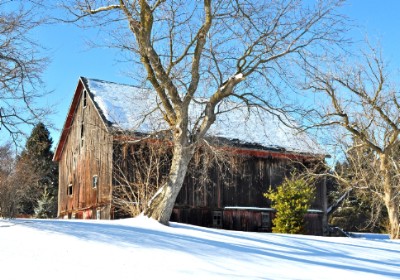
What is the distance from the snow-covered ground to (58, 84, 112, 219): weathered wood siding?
413 inches

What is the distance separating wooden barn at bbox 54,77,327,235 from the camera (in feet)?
75.2

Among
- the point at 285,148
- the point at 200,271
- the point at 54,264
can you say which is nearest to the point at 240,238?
the point at 200,271

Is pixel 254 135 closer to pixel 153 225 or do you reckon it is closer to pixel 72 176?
pixel 72 176

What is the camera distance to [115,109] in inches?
945

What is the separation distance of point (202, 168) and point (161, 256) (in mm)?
15099

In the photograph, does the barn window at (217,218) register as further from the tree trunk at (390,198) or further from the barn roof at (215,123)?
the tree trunk at (390,198)

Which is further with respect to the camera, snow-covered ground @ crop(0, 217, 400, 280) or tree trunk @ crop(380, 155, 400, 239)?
tree trunk @ crop(380, 155, 400, 239)

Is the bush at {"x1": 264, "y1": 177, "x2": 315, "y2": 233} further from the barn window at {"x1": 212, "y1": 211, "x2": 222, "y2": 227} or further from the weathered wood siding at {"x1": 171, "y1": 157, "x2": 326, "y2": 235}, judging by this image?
the barn window at {"x1": 212, "y1": 211, "x2": 222, "y2": 227}

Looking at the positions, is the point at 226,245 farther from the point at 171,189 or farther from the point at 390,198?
the point at 390,198

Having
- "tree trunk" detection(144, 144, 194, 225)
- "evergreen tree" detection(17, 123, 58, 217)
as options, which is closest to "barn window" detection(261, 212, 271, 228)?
"tree trunk" detection(144, 144, 194, 225)

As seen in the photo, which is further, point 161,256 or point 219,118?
point 219,118

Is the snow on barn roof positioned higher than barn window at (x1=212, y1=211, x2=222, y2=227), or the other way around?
the snow on barn roof

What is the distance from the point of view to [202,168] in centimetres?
2400

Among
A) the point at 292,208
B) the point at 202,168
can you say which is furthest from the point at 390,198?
the point at 202,168
